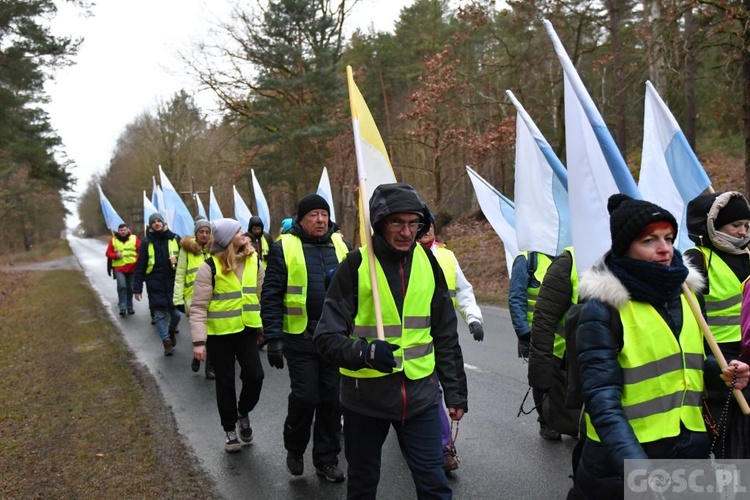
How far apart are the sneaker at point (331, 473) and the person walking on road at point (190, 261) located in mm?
3569

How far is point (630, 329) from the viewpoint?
2.46 m

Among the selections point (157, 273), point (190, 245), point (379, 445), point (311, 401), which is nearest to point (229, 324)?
point (311, 401)

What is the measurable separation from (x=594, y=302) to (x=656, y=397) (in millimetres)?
425

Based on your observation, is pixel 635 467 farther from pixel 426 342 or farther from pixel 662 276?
pixel 426 342

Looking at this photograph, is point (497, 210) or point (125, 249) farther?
point (125, 249)

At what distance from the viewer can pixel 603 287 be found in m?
2.50

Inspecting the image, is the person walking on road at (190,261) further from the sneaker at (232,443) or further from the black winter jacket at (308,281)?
the black winter jacket at (308,281)

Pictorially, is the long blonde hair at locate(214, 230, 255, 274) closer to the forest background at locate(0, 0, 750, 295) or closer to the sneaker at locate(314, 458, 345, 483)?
the sneaker at locate(314, 458, 345, 483)

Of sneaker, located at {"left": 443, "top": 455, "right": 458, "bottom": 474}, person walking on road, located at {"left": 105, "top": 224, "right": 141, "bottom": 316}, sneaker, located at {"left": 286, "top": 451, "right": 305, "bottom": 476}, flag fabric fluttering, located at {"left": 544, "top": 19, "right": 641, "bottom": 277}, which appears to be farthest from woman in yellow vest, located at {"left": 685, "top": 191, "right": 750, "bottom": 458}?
person walking on road, located at {"left": 105, "top": 224, "right": 141, "bottom": 316}

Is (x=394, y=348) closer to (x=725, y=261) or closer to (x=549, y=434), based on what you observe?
(x=725, y=261)

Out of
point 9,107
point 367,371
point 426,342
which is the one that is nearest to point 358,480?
point 367,371

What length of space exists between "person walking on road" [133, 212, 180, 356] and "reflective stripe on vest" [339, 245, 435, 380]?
25.1 feet

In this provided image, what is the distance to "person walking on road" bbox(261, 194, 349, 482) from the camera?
4.70 m

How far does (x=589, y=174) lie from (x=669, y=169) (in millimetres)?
1926
